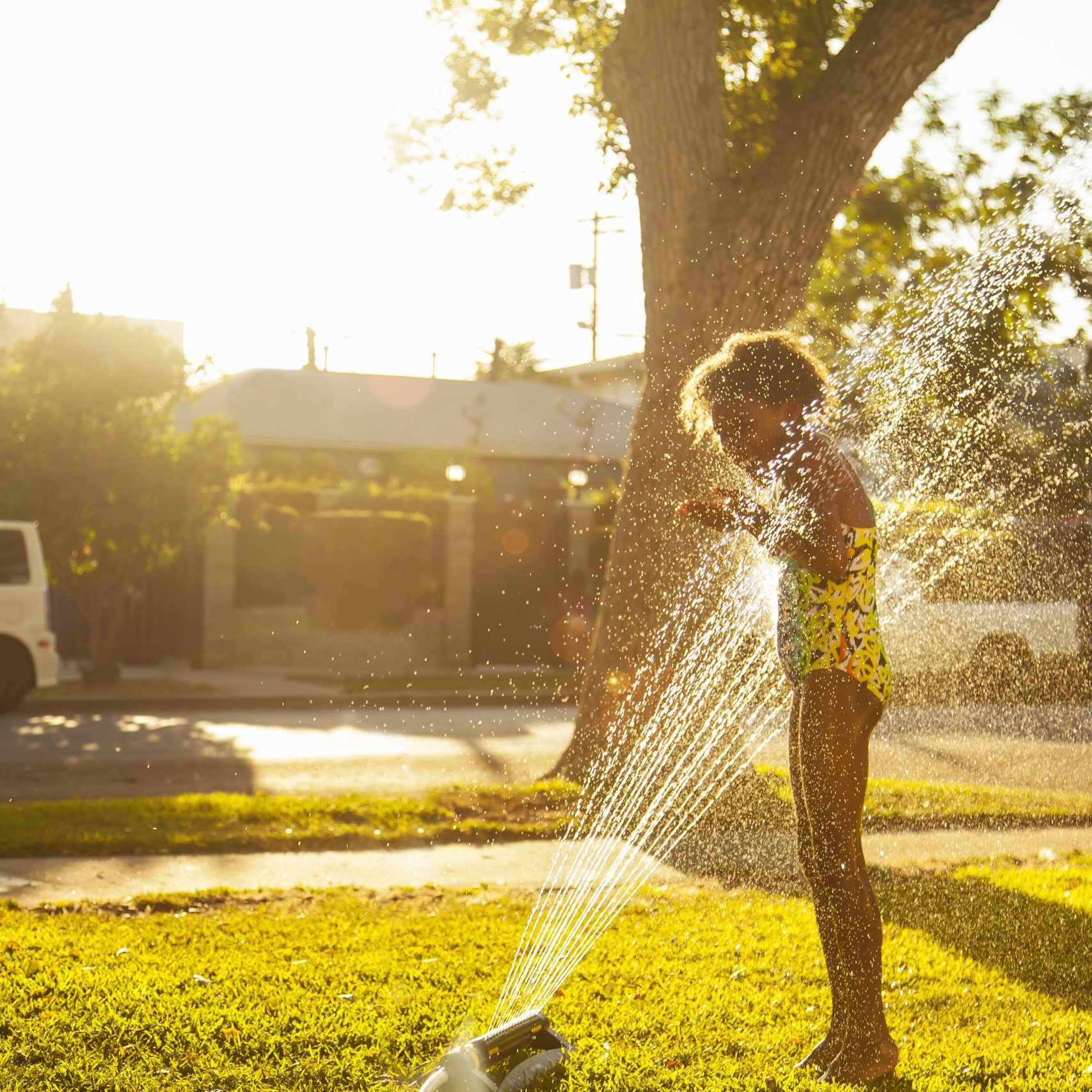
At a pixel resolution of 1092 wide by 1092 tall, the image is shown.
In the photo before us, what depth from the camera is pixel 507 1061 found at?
3629 mm

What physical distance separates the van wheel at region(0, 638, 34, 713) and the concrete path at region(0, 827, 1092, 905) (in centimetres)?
712

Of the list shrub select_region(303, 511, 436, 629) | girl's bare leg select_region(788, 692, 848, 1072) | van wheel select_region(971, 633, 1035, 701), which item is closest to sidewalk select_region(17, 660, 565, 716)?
shrub select_region(303, 511, 436, 629)

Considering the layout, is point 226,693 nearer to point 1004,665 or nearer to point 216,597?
point 216,597

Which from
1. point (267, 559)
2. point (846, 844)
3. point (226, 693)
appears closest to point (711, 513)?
point (846, 844)

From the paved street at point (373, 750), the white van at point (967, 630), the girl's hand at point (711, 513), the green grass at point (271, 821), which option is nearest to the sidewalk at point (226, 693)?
the paved street at point (373, 750)

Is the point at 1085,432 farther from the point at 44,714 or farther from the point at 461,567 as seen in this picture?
the point at 44,714

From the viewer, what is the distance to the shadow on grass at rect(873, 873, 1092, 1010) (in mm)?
5062

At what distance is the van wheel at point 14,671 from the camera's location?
13.8m

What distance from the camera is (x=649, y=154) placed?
9.45 meters

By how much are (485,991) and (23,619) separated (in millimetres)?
10196

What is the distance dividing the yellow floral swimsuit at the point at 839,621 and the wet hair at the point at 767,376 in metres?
0.38

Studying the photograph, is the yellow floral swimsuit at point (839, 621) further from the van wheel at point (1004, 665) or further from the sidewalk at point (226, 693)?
the sidewalk at point (226, 693)

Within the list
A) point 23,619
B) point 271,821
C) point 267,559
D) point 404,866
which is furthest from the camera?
point 267,559

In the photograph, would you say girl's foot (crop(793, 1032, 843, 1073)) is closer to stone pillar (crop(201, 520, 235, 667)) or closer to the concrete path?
the concrete path
